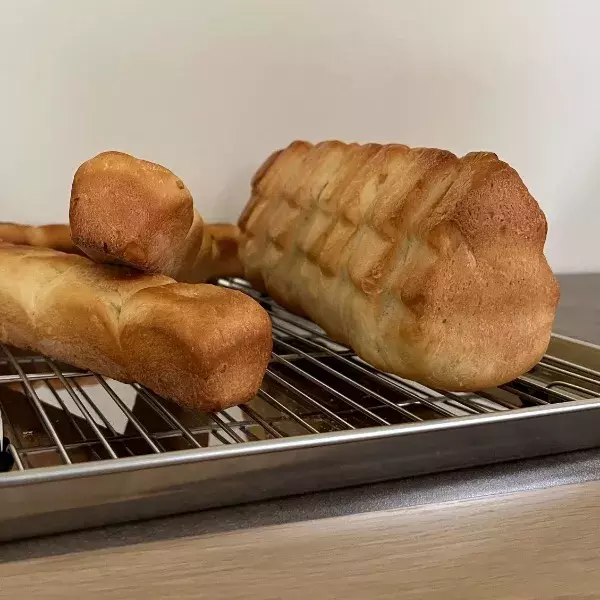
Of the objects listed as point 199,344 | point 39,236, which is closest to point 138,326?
point 199,344

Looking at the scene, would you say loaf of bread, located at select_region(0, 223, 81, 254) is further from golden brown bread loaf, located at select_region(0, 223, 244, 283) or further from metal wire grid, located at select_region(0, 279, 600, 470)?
metal wire grid, located at select_region(0, 279, 600, 470)

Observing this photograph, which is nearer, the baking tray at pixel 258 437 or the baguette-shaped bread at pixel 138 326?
the baking tray at pixel 258 437

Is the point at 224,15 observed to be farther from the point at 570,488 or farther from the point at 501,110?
the point at 570,488

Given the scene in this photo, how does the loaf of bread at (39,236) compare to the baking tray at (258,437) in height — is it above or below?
above

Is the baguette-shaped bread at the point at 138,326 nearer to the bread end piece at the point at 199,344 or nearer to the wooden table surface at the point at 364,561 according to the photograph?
the bread end piece at the point at 199,344

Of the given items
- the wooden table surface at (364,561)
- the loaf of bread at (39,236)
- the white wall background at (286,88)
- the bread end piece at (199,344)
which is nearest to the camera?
the wooden table surface at (364,561)

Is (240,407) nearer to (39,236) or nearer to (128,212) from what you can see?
(128,212)

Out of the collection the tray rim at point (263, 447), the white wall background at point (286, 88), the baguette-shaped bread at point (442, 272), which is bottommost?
the tray rim at point (263, 447)

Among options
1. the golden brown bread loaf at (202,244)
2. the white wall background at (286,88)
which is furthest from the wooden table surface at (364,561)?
the white wall background at (286,88)
